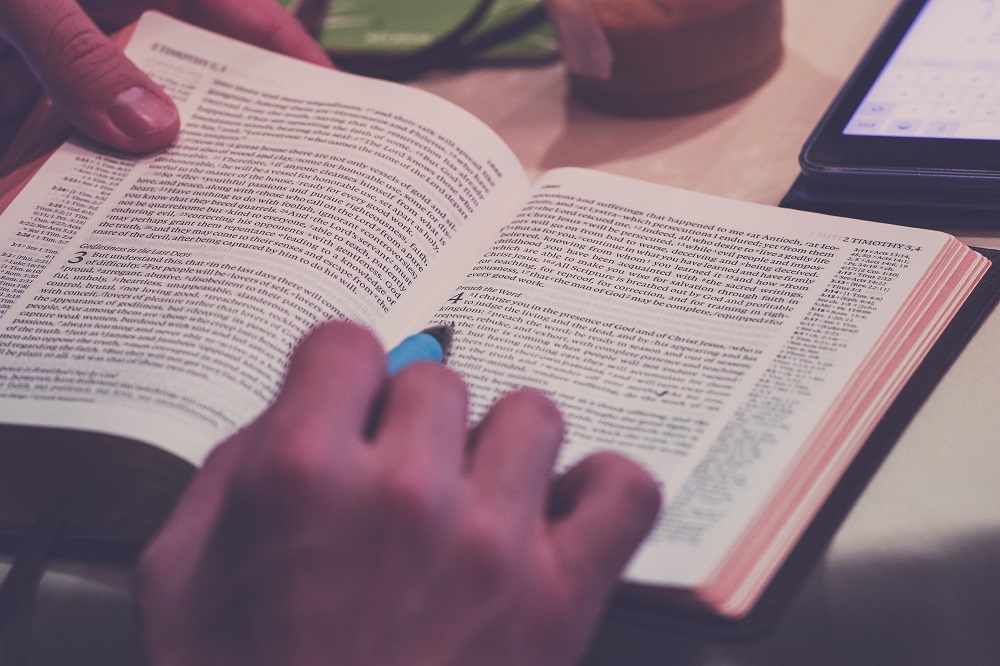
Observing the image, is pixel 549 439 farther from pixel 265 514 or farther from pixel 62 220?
pixel 62 220

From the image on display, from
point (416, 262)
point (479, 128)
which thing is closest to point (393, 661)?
point (416, 262)

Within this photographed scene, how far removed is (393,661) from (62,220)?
353mm

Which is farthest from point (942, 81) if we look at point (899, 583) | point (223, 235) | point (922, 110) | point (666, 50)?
point (223, 235)

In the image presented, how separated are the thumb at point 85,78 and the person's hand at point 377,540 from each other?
12.2 inches

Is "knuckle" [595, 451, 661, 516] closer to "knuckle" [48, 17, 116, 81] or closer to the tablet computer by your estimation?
the tablet computer

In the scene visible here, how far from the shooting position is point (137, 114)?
0.56 metres

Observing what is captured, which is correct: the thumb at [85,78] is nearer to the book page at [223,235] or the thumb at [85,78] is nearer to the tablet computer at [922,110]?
the book page at [223,235]

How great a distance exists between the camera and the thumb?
0.56 meters

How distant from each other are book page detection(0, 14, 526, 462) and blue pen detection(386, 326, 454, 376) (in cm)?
4

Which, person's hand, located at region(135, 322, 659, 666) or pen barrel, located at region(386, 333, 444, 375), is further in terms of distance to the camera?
pen barrel, located at region(386, 333, 444, 375)

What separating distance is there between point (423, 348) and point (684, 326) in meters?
0.12

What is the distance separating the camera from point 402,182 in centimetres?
52

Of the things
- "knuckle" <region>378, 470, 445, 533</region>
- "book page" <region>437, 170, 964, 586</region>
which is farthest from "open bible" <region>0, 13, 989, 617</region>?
A: "knuckle" <region>378, 470, 445, 533</region>

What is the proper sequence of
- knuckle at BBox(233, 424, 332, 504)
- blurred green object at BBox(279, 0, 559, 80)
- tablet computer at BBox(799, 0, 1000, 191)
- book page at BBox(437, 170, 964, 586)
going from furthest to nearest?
blurred green object at BBox(279, 0, 559, 80), tablet computer at BBox(799, 0, 1000, 191), book page at BBox(437, 170, 964, 586), knuckle at BBox(233, 424, 332, 504)
